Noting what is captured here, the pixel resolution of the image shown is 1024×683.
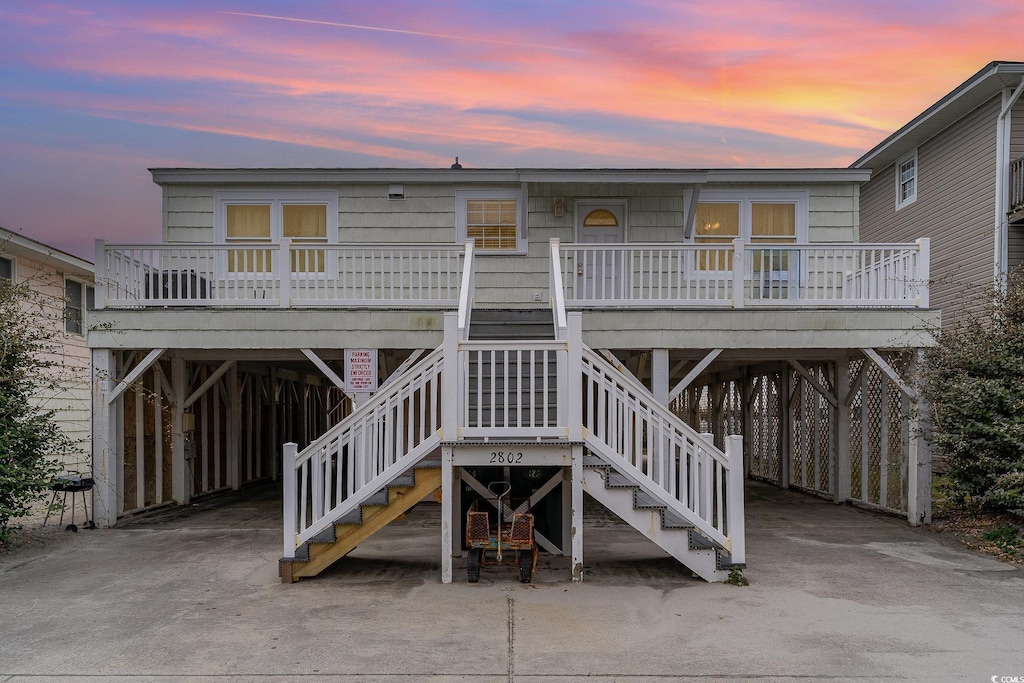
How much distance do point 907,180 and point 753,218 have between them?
807cm

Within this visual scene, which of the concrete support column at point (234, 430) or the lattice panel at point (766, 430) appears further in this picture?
the lattice panel at point (766, 430)

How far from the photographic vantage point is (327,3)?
12.8 m

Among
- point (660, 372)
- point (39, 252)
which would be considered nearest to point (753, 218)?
point (660, 372)

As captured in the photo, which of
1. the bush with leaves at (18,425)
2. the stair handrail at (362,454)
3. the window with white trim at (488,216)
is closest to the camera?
the stair handrail at (362,454)

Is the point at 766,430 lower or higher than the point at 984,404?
lower

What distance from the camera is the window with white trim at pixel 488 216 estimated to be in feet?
40.4

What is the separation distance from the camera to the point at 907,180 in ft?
59.6

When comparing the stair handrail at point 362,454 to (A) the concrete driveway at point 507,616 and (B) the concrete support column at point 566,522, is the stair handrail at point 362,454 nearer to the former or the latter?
(A) the concrete driveway at point 507,616

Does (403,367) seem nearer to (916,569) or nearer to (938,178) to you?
(916,569)

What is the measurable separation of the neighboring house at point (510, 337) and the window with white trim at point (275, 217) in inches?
1.4

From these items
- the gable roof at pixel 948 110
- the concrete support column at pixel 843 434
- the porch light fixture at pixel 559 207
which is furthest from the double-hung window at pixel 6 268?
the gable roof at pixel 948 110

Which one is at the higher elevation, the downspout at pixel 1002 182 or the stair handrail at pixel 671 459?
the downspout at pixel 1002 182

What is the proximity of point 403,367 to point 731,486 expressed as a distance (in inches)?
190

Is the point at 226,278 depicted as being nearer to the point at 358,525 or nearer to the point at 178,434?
the point at 178,434
